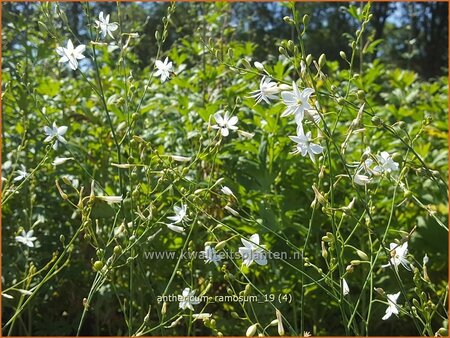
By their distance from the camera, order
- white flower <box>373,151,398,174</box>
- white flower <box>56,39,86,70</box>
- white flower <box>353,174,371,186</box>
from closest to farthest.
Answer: white flower <box>353,174,371,186</box>, white flower <box>373,151,398,174</box>, white flower <box>56,39,86,70</box>

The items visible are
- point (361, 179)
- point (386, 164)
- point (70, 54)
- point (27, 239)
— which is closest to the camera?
point (361, 179)

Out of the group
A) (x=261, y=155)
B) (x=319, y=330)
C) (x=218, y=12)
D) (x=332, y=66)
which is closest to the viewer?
(x=261, y=155)

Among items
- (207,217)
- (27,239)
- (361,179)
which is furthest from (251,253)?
(27,239)

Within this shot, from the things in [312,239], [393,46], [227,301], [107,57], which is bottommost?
[393,46]

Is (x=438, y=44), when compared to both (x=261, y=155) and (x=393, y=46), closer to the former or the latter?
(x=393, y=46)

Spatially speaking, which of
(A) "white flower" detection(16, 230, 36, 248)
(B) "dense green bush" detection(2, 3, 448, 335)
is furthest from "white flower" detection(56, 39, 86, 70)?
(A) "white flower" detection(16, 230, 36, 248)

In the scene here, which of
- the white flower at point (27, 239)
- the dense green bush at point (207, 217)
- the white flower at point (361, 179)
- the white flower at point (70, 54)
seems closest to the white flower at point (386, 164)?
the white flower at point (361, 179)

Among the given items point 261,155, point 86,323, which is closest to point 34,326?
point 86,323

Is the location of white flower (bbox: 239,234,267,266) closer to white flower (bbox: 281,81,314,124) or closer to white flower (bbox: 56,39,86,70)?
white flower (bbox: 281,81,314,124)

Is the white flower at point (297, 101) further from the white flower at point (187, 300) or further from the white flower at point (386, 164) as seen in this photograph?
the white flower at point (187, 300)

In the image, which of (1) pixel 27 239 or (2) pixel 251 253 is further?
(1) pixel 27 239

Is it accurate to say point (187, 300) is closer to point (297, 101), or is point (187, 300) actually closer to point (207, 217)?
point (207, 217)
